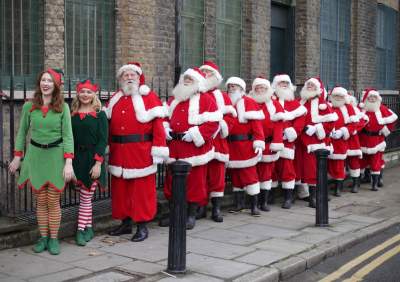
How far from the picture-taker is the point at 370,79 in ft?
67.4

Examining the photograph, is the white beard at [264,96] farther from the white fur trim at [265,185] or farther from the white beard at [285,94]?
the white fur trim at [265,185]

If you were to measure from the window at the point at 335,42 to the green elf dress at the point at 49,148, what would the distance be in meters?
12.3

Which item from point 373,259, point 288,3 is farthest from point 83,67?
point 288,3

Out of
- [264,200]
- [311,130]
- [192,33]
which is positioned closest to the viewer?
[264,200]

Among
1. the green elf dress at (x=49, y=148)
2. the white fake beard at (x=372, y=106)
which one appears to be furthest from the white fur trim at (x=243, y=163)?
the white fake beard at (x=372, y=106)

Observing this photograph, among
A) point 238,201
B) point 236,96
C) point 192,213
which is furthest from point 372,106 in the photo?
point 192,213

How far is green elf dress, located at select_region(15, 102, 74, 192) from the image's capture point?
657 cm

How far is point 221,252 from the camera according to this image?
699 cm

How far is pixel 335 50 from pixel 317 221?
36.1 ft

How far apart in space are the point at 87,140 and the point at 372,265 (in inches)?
135

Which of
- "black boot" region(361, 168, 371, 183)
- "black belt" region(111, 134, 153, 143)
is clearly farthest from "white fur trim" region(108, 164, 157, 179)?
"black boot" region(361, 168, 371, 183)

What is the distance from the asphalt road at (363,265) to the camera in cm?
647

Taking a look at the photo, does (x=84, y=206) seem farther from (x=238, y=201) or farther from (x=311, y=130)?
(x=311, y=130)

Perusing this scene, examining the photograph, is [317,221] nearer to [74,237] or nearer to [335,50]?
[74,237]
